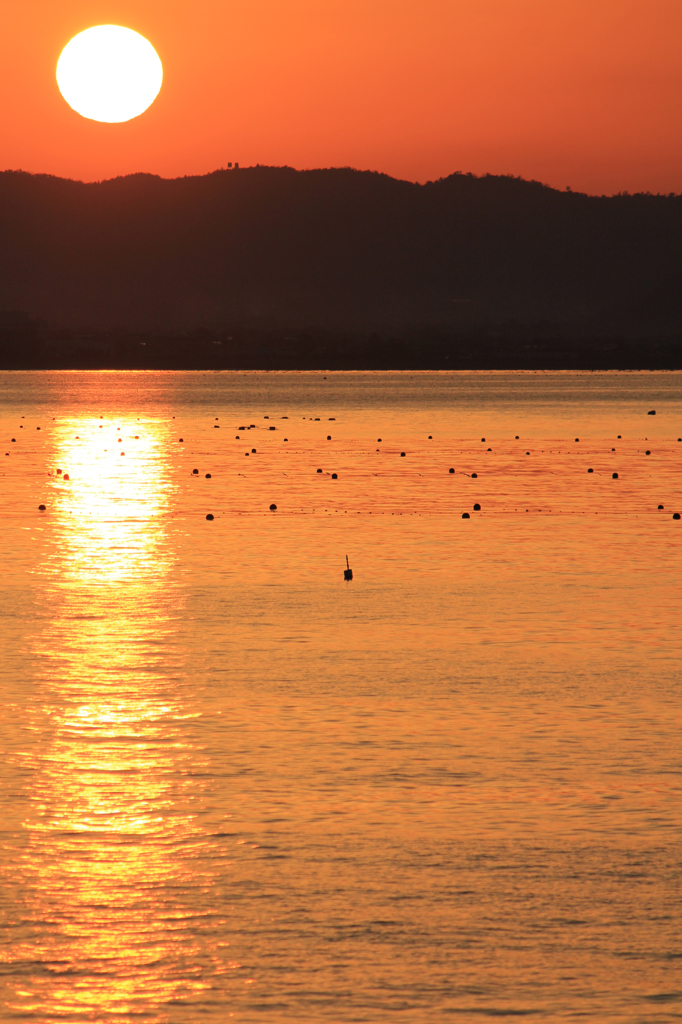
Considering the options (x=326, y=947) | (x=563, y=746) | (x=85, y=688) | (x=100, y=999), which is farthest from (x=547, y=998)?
(x=85, y=688)

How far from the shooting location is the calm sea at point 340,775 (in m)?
8.95

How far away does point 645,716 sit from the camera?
1513cm

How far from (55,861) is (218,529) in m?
22.2

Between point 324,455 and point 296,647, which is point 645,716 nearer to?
point 296,647

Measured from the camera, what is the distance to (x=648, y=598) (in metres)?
22.8

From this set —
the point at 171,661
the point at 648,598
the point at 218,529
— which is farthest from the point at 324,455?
the point at 171,661

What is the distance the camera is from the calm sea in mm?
8945

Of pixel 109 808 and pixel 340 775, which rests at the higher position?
pixel 109 808

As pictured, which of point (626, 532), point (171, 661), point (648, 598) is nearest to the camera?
point (171, 661)

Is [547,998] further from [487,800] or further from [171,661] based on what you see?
[171,661]

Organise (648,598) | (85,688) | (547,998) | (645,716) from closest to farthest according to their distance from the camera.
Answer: (547,998)
(645,716)
(85,688)
(648,598)

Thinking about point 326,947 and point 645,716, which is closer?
point 326,947

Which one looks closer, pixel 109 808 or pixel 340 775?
pixel 109 808

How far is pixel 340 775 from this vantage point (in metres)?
12.9
